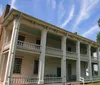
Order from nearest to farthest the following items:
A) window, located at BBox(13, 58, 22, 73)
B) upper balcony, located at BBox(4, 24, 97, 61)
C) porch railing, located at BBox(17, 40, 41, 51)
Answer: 1. porch railing, located at BBox(17, 40, 41, 51)
2. upper balcony, located at BBox(4, 24, 97, 61)
3. window, located at BBox(13, 58, 22, 73)

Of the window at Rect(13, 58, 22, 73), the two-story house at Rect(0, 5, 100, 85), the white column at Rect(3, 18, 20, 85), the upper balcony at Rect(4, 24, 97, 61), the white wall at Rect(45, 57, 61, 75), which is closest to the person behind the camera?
the white column at Rect(3, 18, 20, 85)

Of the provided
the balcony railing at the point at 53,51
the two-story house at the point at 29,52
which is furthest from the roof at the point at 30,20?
the balcony railing at the point at 53,51

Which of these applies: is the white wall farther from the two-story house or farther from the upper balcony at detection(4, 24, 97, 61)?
the upper balcony at detection(4, 24, 97, 61)

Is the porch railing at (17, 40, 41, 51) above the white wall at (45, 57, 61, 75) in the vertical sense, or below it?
above

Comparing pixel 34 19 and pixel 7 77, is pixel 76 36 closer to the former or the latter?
pixel 34 19

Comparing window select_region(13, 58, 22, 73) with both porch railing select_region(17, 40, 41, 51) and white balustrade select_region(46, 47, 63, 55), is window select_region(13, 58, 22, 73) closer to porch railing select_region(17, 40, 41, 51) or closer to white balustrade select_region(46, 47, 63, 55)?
porch railing select_region(17, 40, 41, 51)

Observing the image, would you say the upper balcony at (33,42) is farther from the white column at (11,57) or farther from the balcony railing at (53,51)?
the white column at (11,57)

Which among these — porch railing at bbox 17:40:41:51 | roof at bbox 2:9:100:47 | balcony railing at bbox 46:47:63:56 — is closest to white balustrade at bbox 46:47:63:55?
balcony railing at bbox 46:47:63:56

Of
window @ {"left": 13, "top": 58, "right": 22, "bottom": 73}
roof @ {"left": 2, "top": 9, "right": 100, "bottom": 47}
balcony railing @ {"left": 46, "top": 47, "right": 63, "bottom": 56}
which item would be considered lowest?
window @ {"left": 13, "top": 58, "right": 22, "bottom": 73}

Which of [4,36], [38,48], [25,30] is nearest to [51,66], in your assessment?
[38,48]

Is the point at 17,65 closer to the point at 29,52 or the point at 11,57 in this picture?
the point at 29,52

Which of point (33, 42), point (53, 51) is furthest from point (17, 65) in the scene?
point (53, 51)

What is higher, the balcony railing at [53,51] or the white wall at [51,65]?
the balcony railing at [53,51]

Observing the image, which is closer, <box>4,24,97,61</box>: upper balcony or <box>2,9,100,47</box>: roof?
<box>2,9,100,47</box>: roof
